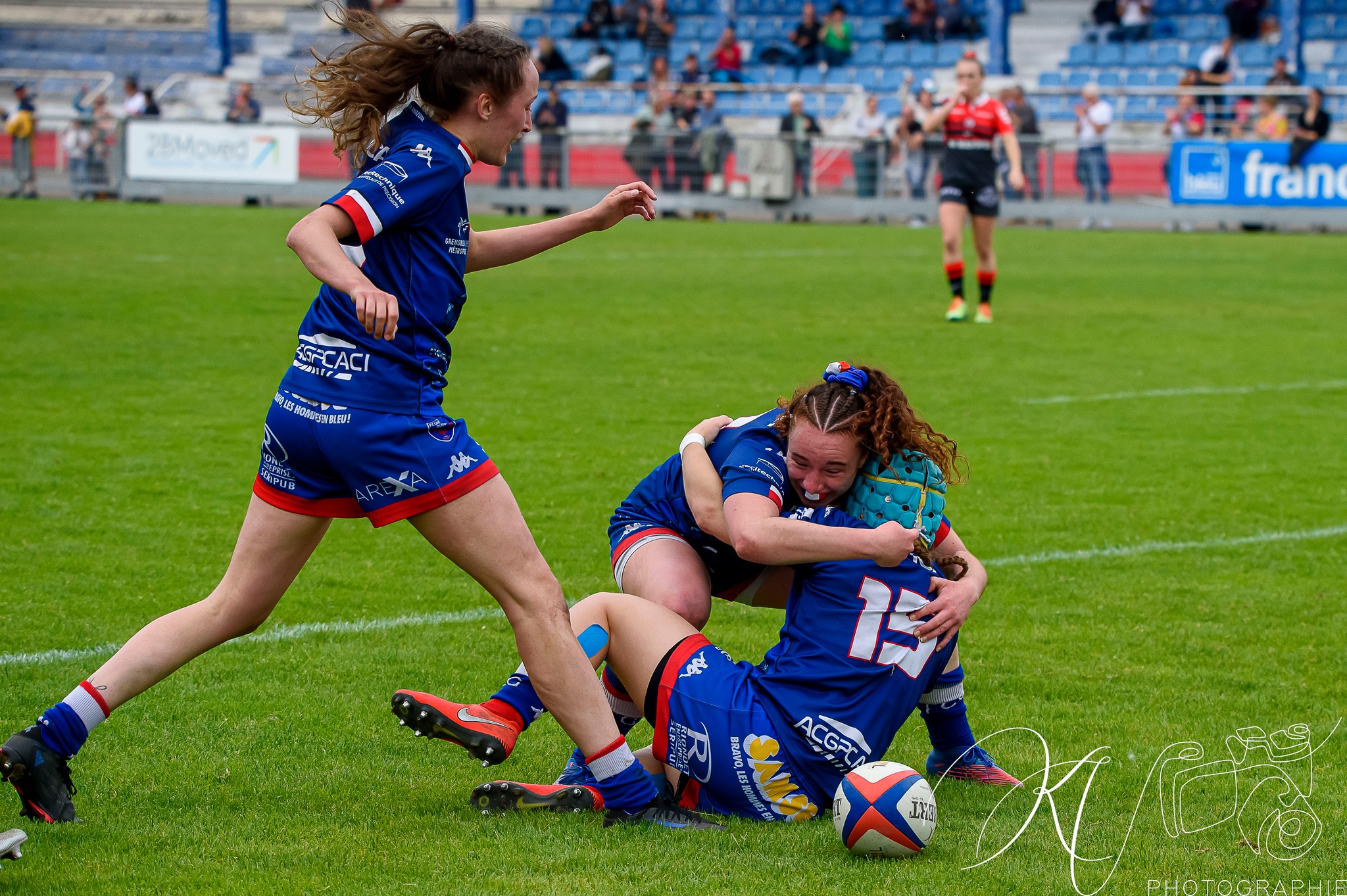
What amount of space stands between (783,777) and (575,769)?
23.1 inches

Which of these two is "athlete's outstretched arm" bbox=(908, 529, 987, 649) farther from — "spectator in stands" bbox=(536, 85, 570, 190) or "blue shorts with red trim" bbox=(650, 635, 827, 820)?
"spectator in stands" bbox=(536, 85, 570, 190)

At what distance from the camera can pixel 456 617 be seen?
18.4ft

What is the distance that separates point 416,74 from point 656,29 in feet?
112

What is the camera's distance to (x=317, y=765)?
13.6ft

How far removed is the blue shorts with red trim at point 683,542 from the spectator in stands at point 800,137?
2231cm

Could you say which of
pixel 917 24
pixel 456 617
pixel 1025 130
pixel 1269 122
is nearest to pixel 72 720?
pixel 456 617

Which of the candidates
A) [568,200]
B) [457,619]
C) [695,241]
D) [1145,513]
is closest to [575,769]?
[457,619]

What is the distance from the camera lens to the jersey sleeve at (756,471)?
3.88m

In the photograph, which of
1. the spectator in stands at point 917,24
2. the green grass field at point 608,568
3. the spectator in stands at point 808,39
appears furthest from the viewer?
the spectator in stands at point 917,24

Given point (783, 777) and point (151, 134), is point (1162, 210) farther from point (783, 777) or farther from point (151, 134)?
point (783, 777)

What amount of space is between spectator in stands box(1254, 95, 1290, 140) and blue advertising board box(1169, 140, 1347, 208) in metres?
0.65

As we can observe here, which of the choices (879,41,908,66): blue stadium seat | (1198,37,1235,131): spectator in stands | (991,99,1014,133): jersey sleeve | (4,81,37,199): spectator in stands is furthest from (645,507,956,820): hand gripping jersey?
(879,41,908,66): blue stadium seat

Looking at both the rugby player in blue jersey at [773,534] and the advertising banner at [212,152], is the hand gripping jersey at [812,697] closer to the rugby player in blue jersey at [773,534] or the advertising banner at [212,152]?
the rugby player in blue jersey at [773,534]

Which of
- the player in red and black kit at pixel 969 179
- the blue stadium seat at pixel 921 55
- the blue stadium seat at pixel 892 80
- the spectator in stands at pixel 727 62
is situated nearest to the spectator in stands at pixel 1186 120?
the blue stadium seat at pixel 892 80
